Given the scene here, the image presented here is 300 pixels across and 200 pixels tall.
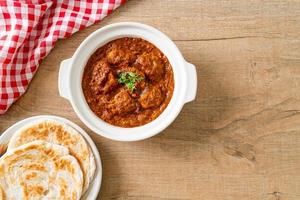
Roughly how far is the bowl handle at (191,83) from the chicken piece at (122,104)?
1.05 feet

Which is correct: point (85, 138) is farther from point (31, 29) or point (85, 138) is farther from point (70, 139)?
point (31, 29)

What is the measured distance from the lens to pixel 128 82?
3012mm

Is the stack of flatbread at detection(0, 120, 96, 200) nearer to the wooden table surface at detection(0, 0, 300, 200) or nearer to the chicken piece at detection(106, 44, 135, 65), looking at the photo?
the wooden table surface at detection(0, 0, 300, 200)

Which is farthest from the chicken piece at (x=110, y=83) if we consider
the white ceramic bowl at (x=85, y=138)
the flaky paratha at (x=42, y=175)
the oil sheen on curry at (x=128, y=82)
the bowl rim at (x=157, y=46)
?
the flaky paratha at (x=42, y=175)

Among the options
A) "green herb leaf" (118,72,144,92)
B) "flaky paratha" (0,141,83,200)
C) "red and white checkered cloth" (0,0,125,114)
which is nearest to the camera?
"green herb leaf" (118,72,144,92)

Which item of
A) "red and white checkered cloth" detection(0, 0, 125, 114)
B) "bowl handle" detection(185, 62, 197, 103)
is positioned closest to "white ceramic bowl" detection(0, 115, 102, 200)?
"red and white checkered cloth" detection(0, 0, 125, 114)

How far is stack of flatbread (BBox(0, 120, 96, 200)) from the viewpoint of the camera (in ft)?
10.3

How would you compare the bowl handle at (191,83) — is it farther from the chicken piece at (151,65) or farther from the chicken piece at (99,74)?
the chicken piece at (99,74)

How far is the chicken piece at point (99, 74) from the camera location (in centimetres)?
303

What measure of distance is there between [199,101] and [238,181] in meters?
0.57

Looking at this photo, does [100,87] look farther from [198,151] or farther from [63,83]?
[198,151]

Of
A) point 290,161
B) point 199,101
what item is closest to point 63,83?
point 199,101

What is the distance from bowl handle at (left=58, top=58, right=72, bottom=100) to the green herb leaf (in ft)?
1.07

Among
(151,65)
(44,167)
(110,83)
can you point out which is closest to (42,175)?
(44,167)
